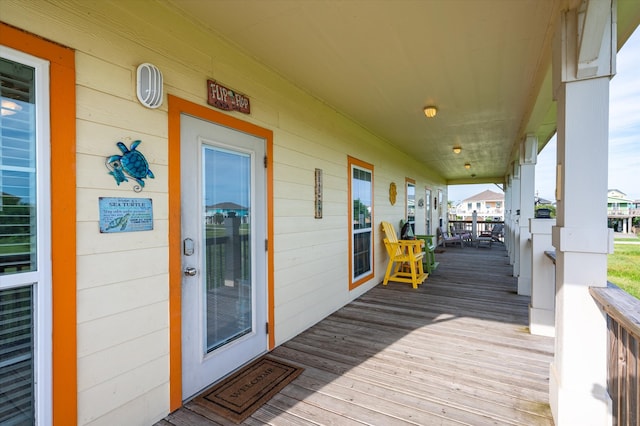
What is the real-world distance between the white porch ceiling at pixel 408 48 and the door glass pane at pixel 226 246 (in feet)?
3.05

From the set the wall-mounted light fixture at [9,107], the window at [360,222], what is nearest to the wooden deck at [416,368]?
the window at [360,222]

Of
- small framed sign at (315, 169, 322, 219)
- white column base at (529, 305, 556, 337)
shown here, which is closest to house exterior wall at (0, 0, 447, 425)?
small framed sign at (315, 169, 322, 219)

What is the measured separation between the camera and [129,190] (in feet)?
5.54

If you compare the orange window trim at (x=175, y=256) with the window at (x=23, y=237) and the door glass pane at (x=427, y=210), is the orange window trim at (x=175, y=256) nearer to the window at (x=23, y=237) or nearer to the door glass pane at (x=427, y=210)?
the window at (x=23, y=237)

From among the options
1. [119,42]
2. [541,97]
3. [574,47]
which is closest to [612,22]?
[574,47]

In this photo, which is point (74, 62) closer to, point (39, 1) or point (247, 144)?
point (39, 1)

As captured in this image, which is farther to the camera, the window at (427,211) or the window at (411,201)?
the window at (427,211)

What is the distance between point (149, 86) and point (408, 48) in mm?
1902

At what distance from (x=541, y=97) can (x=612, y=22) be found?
1541 millimetres

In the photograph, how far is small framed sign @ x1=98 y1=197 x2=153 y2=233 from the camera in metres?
1.58

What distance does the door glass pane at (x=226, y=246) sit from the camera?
222 cm

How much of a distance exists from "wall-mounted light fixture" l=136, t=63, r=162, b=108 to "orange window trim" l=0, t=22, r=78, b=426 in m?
0.32

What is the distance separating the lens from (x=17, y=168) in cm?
130

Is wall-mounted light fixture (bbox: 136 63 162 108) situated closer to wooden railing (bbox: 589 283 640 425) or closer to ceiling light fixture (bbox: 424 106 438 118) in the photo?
wooden railing (bbox: 589 283 640 425)
